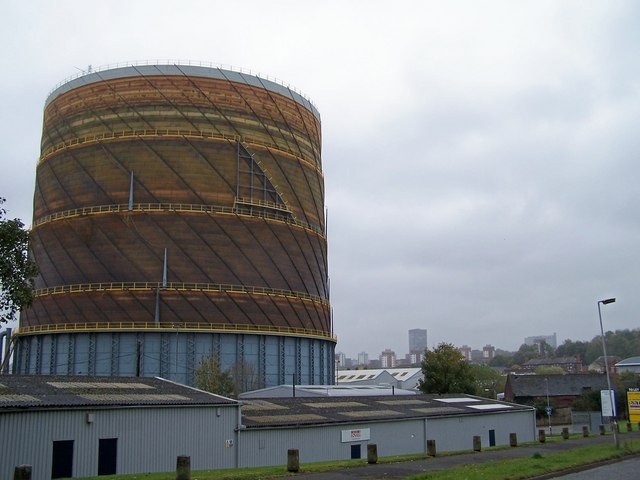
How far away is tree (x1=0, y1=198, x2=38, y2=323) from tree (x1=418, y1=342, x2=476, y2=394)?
1761 inches

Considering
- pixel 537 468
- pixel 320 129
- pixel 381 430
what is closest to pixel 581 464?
pixel 537 468

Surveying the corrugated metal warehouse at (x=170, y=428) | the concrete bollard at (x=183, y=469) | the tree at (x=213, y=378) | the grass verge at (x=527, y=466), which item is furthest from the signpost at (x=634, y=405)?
the tree at (x=213, y=378)

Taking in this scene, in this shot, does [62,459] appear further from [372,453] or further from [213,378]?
[213,378]

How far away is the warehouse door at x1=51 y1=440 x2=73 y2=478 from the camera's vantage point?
21.2 m

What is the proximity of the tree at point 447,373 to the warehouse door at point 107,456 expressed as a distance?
4029 centimetres

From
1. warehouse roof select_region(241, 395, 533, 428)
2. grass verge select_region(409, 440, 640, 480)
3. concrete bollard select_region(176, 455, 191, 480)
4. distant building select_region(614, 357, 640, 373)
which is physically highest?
distant building select_region(614, 357, 640, 373)

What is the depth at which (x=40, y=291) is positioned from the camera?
54906mm

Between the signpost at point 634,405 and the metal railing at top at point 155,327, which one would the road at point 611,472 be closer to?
the signpost at point 634,405

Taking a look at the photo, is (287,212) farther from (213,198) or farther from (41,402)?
(41,402)

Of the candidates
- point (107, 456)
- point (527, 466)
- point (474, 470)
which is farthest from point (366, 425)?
point (474, 470)

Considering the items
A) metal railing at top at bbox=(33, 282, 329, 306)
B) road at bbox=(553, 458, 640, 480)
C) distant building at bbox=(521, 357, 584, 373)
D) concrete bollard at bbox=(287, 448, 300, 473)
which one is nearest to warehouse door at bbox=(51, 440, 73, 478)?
concrete bollard at bbox=(287, 448, 300, 473)

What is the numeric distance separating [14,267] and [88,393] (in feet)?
24.0

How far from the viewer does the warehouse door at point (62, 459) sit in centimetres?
2122

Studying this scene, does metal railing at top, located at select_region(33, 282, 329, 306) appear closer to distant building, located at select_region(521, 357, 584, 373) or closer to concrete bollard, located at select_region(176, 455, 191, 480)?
concrete bollard, located at select_region(176, 455, 191, 480)
